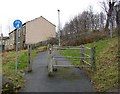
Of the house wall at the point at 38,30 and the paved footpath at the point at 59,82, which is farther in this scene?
the house wall at the point at 38,30

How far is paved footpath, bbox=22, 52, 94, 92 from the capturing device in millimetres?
11180

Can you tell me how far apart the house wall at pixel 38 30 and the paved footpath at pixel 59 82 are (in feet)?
167

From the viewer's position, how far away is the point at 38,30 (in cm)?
6631

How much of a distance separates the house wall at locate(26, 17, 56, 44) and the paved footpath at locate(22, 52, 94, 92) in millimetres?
50879

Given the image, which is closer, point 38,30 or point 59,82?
point 59,82

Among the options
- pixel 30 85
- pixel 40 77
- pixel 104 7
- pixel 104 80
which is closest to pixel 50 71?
pixel 40 77

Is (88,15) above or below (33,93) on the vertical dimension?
above

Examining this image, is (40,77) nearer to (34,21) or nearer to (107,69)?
(107,69)

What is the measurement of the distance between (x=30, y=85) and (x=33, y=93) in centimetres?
140

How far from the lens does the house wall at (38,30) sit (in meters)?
66.1

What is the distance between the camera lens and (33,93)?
34.8 feet

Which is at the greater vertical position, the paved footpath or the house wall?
the house wall

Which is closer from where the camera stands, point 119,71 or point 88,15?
point 119,71

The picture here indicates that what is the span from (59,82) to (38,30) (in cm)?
5438
